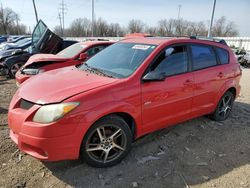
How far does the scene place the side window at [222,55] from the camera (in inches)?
188

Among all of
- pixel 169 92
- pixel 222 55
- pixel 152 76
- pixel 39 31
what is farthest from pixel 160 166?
pixel 39 31

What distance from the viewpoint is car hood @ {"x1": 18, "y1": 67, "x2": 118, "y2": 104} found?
9.76 ft

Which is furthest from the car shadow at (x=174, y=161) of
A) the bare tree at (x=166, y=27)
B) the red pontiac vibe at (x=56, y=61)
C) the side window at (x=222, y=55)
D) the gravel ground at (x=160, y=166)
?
the bare tree at (x=166, y=27)

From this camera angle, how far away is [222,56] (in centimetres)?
483

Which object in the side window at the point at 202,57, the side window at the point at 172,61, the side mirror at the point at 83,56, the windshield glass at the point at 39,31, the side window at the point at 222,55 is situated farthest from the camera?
the windshield glass at the point at 39,31

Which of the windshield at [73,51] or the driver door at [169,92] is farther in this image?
the windshield at [73,51]

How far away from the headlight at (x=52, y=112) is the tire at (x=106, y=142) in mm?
409

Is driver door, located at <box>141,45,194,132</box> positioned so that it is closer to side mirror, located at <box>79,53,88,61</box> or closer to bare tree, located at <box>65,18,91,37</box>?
side mirror, located at <box>79,53,88,61</box>

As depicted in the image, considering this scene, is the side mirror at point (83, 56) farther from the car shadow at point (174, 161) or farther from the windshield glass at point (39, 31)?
the car shadow at point (174, 161)

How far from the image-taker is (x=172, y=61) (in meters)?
3.88

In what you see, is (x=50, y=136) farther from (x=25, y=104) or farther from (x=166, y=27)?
(x=166, y=27)

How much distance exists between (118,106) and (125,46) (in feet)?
4.83

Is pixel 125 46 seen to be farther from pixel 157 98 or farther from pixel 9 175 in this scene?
pixel 9 175

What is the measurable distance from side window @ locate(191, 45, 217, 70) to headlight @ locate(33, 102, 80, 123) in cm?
233
